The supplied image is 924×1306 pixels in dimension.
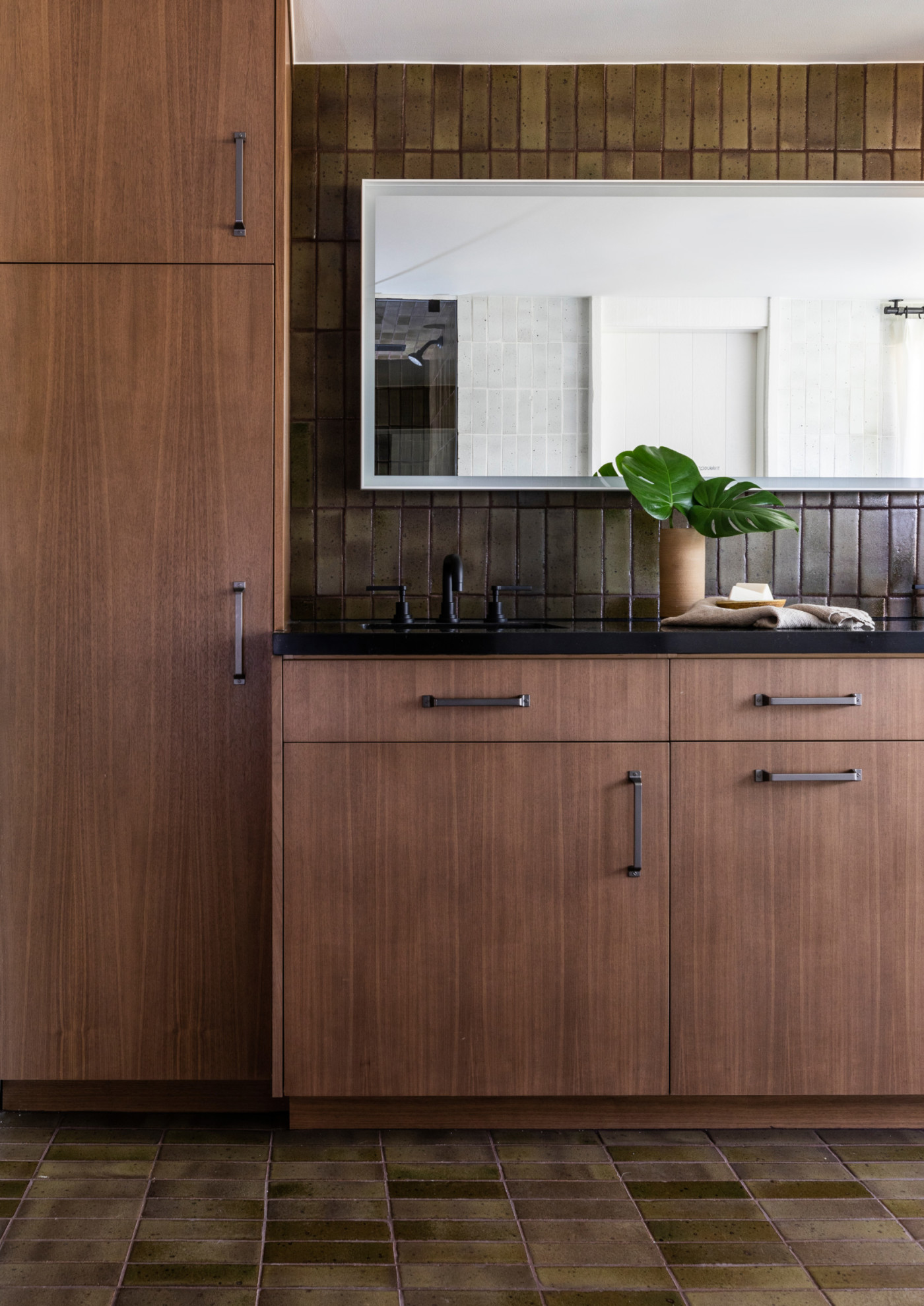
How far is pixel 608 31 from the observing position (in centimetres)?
222

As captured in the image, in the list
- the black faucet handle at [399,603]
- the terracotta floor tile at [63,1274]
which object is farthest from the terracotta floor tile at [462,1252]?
the black faucet handle at [399,603]

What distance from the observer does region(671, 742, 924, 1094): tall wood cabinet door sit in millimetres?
1762

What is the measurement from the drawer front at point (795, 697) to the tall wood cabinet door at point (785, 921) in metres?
0.03

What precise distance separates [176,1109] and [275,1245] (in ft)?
1.66

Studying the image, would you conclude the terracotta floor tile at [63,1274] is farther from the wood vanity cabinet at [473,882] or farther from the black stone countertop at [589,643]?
the black stone countertop at [589,643]

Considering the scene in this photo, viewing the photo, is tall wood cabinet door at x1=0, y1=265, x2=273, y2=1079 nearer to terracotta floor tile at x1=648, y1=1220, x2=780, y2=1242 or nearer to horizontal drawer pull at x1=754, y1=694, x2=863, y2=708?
terracotta floor tile at x1=648, y1=1220, x2=780, y2=1242

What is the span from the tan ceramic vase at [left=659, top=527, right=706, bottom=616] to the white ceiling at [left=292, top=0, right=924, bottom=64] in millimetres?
1159

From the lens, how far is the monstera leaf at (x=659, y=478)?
7.16ft

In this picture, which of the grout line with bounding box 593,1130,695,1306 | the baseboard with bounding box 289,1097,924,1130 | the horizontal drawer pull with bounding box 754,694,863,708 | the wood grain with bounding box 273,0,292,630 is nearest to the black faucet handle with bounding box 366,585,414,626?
the wood grain with bounding box 273,0,292,630

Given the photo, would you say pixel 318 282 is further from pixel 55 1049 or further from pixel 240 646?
pixel 55 1049

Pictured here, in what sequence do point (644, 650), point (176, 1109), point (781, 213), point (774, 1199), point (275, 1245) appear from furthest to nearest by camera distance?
point (781, 213), point (176, 1109), point (644, 650), point (774, 1199), point (275, 1245)

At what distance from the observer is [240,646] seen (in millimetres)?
1850

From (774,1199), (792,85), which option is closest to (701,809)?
(774,1199)

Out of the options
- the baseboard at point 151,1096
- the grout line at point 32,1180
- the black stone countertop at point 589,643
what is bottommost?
the grout line at point 32,1180
